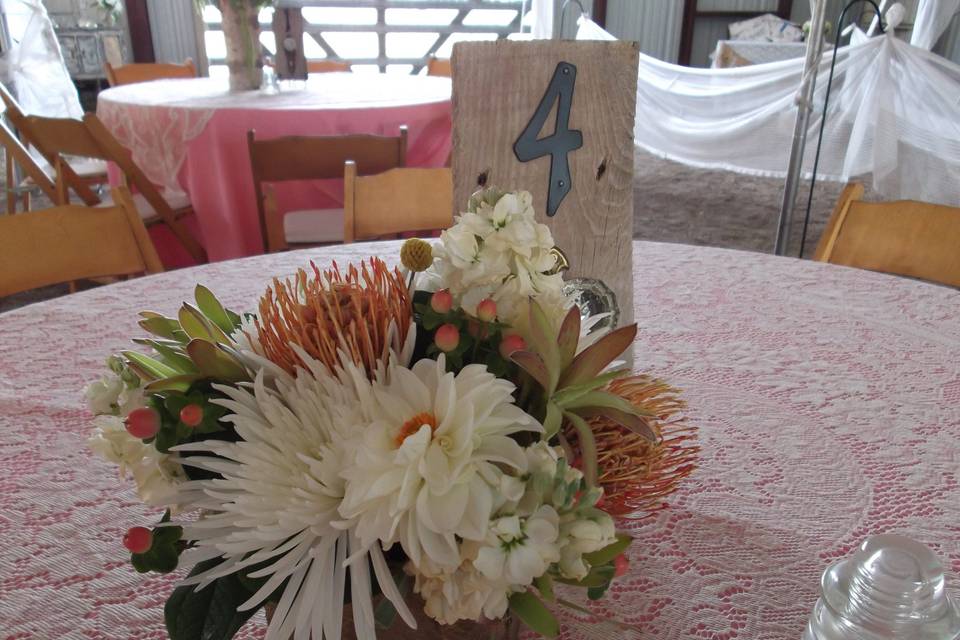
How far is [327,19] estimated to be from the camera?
239 inches

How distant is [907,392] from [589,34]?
141 inches

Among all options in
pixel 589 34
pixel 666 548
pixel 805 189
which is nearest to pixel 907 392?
pixel 666 548

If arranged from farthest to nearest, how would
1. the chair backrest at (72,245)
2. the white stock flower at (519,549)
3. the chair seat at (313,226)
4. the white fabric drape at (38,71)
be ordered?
the white fabric drape at (38,71) → the chair seat at (313,226) → the chair backrest at (72,245) → the white stock flower at (519,549)

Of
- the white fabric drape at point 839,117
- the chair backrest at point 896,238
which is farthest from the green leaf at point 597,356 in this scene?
the white fabric drape at point 839,117

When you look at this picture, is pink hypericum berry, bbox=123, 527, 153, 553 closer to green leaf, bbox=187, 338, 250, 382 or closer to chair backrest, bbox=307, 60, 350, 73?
green leaf, bbox=187, 338, 250, 382

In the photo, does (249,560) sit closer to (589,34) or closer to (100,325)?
(100,325)

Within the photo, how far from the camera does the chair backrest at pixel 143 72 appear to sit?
380 cm

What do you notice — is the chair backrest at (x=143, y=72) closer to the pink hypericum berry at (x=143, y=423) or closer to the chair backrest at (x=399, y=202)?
the chair backrest at (x=399, y=202)

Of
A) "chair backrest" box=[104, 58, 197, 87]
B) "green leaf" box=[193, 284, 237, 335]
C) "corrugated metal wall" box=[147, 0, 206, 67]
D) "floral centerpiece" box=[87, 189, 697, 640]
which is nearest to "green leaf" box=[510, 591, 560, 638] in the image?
"floral centerpiece" box=[87, 189, 697, 640]

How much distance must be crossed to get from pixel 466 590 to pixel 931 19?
4590 mm

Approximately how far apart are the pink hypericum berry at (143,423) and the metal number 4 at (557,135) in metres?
0.41

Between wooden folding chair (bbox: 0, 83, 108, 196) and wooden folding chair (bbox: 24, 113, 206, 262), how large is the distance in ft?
0.34

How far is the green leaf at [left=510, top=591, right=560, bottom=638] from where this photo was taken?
0.93 feet

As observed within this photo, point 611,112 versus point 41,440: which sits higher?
point 611,112
